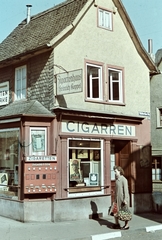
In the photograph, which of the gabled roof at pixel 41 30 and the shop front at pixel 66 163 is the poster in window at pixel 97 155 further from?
the gabled roof at pixel 41 30

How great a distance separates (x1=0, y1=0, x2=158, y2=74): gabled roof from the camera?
14.0 meters

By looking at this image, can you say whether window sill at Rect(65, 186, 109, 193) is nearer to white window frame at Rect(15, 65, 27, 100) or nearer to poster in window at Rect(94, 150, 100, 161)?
poster in window at Rect(94, 150, 100, 161)

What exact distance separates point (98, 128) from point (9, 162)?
3.46m

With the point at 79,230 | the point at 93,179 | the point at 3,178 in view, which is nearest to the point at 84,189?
the point at 93,179

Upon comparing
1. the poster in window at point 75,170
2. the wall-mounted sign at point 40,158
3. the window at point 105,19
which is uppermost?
→ the window at point 105,19

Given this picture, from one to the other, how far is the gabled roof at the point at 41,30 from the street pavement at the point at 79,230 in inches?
232

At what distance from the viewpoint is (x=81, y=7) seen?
14.6 meters

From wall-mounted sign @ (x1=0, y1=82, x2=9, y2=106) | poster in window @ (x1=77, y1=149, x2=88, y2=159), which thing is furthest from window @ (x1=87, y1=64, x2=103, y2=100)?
wall-mounted sign @ (x1=0, y1=82, x2=9, y2=106)

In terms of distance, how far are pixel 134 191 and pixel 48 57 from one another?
6.13m

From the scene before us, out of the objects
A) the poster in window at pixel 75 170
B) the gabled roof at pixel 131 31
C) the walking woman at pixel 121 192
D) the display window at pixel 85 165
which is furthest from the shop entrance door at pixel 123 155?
the walking woman at pixel 121 192

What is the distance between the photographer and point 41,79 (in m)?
14.1

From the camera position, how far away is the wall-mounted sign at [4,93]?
1580 cm

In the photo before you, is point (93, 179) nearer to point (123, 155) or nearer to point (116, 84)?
point (123, 155)

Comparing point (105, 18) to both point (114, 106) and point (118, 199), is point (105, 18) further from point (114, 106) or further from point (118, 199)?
point (118, 199)
